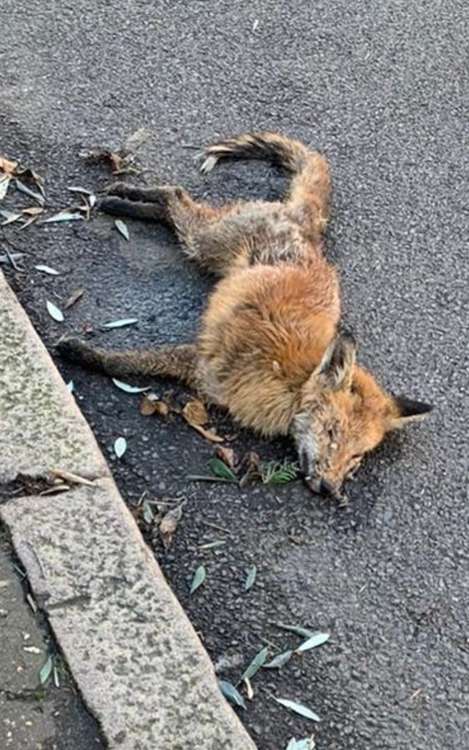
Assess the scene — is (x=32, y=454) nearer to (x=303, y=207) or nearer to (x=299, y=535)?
(x=299, y=535)

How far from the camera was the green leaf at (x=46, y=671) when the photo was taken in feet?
11.1

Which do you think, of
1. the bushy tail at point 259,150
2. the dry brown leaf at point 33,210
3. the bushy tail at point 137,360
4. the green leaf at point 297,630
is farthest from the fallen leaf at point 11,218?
the green leaf at point 297,630

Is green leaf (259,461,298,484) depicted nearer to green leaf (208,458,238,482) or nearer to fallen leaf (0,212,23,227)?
green leaf (208,458,238,482)

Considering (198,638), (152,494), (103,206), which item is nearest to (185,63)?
(103,206)

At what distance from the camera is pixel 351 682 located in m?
3.78

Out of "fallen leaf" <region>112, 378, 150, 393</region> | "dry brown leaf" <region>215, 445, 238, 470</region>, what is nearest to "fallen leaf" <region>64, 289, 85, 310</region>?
"fallen leaf" <region>112, 378, 150, 393</region>

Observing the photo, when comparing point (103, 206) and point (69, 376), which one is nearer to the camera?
point (69, 376)

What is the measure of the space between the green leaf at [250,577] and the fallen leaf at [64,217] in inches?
83.9

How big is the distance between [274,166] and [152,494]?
243cm

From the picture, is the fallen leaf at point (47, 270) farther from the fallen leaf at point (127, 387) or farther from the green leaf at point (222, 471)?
the green leaf at point (222, 471)

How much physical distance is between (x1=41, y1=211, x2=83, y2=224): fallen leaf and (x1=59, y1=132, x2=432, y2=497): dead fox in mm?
142

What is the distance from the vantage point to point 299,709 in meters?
3.64

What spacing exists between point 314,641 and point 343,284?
2.09 m

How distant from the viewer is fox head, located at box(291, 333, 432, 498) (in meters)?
4.54
